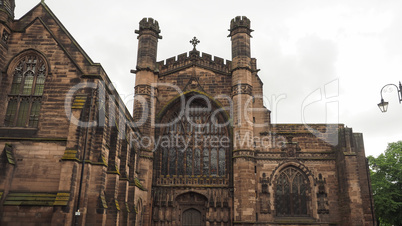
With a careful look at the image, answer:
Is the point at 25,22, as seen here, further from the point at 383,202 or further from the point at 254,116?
the point at 383,202

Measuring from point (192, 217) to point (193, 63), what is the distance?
444 inches

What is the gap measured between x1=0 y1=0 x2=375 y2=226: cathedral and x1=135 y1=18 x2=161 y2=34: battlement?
0.10m

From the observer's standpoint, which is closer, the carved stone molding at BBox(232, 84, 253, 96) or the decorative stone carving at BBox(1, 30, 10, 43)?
the decorative stone carving at BBox(1, 30, 10, 43)

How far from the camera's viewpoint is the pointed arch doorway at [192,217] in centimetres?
2339

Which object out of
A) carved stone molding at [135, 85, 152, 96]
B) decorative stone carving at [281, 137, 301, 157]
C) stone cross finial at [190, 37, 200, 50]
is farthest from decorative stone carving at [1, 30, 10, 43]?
decorative stone carving at [281, 137, 301, 157]

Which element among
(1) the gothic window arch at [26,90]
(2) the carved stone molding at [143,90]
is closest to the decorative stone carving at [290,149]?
(2) the carved stone molding at [143,90]

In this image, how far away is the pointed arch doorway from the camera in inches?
921

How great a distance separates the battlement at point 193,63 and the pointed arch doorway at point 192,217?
10.3 m

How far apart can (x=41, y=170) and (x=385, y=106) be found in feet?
46.5

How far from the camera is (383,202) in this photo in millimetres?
29625

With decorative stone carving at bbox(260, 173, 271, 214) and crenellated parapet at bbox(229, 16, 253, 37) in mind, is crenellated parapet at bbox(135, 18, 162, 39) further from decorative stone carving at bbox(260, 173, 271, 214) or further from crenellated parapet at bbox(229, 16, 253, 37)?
decorative stone carving at bbox(260, 173, 271, 214)

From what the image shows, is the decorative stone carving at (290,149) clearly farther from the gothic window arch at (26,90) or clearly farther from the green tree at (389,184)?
→ the gothic window arch at (26,90)

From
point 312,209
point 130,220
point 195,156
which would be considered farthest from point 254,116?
point 130,220

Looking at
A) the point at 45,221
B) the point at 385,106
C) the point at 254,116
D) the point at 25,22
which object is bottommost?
the point at 45,221
